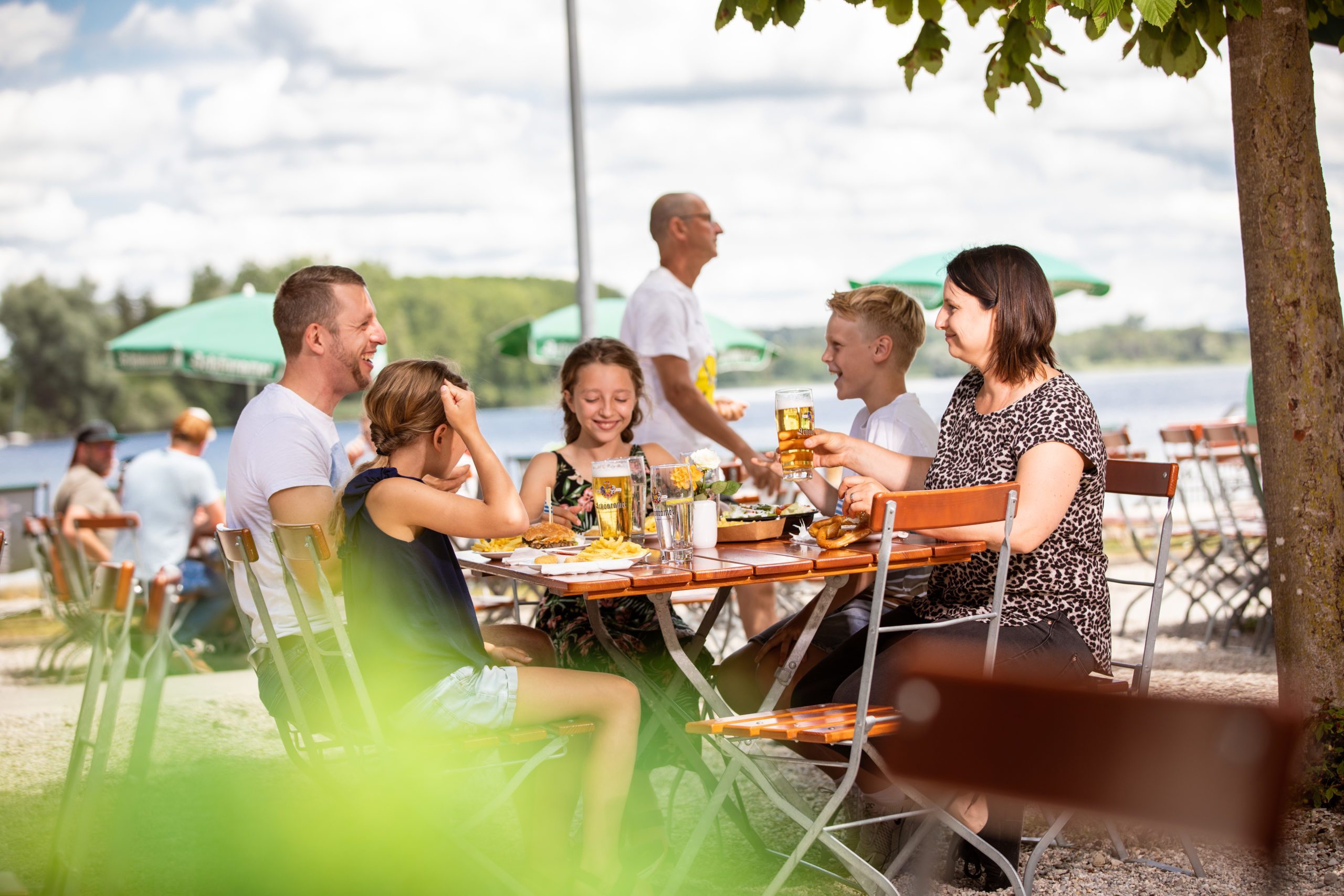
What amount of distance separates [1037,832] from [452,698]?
1960 millimetres

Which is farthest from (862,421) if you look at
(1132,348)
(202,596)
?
(1132,348)

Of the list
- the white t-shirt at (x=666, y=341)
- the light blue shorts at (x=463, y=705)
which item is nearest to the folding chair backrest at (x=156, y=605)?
the light blue shorts at (x=463, y=705)

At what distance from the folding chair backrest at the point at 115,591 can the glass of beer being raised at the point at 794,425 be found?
→ 1.60 m

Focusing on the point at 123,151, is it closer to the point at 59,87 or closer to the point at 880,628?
the point at 59,87

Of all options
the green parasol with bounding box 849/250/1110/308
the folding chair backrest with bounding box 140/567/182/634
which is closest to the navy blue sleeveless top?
the folding chair backrest with bounding box 140/567/182/634

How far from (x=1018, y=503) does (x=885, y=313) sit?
131 centimetres

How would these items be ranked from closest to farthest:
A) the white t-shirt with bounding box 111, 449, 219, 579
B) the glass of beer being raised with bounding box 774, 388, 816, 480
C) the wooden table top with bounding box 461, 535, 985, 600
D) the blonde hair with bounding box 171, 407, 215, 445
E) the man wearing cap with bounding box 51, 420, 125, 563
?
the wooden table top with bounding box 461, 535, 985, 600, the glass of beer being raised with bounding box 774, 388, 816, 480, the white t-shirt with bounding box 111, 449, 219, 579, the blonde hair with bounding box 171, 407, 215, 445, the man wearing cap with bounding box 51, 420, 125, 563

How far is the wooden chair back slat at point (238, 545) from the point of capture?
288cm

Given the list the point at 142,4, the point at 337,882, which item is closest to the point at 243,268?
the point at 142,4

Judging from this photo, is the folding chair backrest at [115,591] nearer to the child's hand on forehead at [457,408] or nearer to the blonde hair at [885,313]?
the child's hand on forehead at [457,408]

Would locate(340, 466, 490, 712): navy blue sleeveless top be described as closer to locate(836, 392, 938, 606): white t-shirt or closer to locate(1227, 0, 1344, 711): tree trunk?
locate(836, 392, 938, 606): white t-shirt

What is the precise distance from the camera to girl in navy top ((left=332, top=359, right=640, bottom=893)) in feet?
9.43

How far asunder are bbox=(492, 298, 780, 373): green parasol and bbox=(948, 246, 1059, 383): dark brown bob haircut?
9.31 metres

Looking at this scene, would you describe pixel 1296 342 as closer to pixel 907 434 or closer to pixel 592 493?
pixel 907 434
